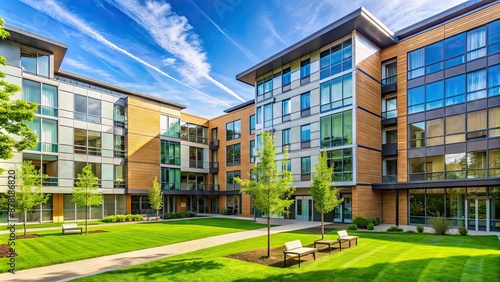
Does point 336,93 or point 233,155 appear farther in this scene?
point 233,155

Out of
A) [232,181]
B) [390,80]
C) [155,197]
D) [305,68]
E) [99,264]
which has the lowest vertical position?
[155,197]

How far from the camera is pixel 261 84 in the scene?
34500 mm

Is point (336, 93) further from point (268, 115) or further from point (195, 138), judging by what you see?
point (195, 138)

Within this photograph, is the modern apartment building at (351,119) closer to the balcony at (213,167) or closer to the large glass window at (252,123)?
the large glass window at (252,123)

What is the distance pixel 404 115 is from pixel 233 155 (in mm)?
21092

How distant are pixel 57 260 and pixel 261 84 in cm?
2621

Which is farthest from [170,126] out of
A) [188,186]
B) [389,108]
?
[389,108]

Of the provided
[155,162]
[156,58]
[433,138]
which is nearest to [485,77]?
[433,138]

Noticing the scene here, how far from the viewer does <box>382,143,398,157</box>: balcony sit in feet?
85.7

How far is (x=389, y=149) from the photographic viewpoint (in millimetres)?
26547

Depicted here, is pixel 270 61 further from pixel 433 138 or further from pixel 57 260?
pixel 57 260

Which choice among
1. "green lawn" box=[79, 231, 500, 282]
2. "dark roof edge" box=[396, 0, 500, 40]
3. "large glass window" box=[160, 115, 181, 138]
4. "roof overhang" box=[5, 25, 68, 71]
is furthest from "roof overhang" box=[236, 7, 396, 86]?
"roof overhang" box=[5, 25, 68, 71]

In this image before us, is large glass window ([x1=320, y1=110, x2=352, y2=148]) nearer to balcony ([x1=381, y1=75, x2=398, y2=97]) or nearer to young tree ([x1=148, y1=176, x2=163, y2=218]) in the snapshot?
balcony ([x1=381, y1=75, x2=398, y2=97])

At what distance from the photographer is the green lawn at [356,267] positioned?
9156 millimetres
